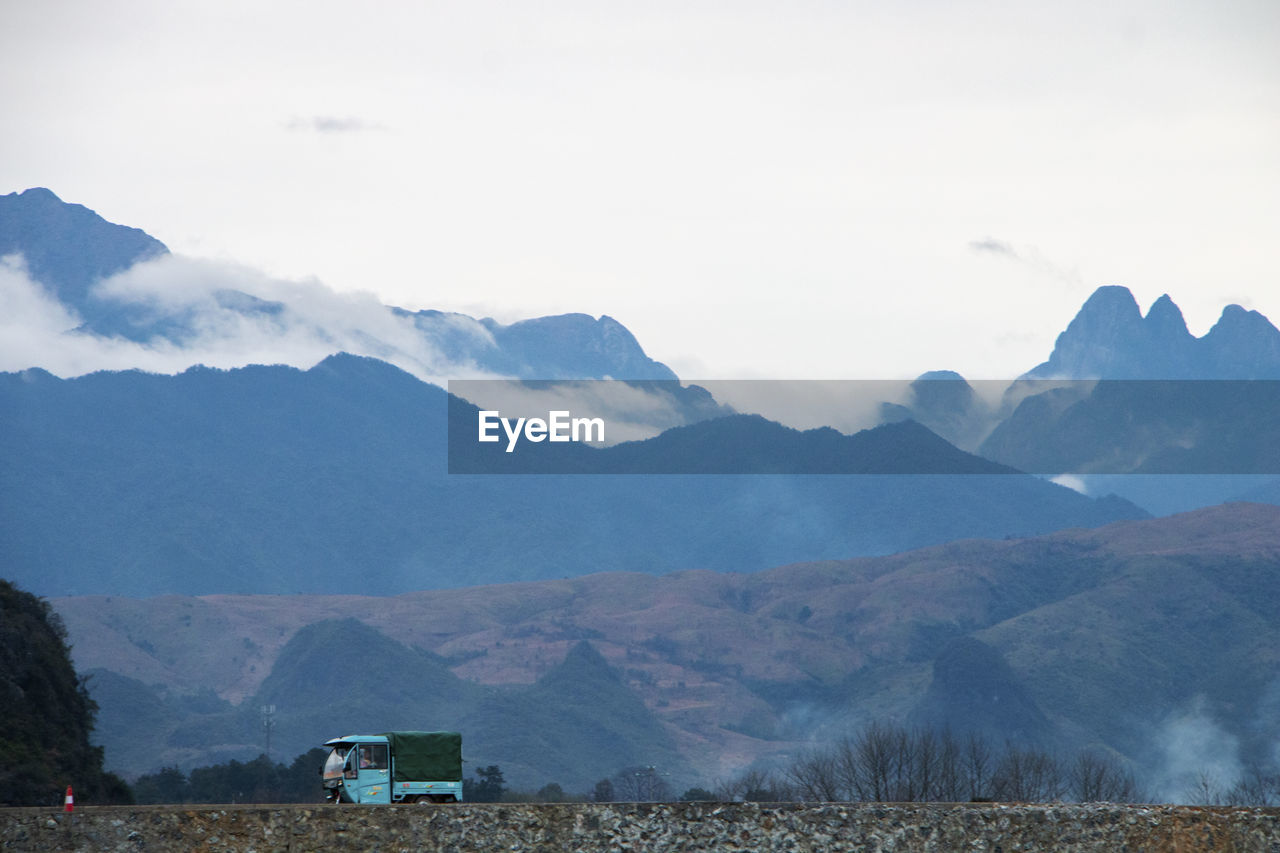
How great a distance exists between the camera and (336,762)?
41469 mm

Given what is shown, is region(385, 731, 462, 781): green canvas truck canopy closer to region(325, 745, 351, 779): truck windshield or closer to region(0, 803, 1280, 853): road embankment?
region(325, 745, 351, 779): truck windshield

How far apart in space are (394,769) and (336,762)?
4.70ft

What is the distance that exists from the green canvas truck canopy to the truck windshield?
1.12 m

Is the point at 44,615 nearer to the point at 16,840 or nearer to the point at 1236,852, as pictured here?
the point at 16,840

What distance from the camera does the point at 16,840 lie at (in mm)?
32781

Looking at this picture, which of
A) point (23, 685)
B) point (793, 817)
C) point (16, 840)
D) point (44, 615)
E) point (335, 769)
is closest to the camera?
point (16, 840)

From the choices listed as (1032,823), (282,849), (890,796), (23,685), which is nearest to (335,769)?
(282,849)

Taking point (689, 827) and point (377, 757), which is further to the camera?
point (377, 757)

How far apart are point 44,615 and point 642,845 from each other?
99396mm

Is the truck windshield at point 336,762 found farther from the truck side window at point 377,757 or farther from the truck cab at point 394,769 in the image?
the truck side window at point 377,757

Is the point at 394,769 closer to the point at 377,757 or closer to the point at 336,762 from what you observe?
the point at 377,757

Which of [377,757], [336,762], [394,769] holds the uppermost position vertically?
[377,757]

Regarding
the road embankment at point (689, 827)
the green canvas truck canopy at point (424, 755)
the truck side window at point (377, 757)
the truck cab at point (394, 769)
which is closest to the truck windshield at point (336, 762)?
the truck cab at point (394, 769)

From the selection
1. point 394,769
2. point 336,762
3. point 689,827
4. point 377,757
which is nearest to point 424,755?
point 394,769
